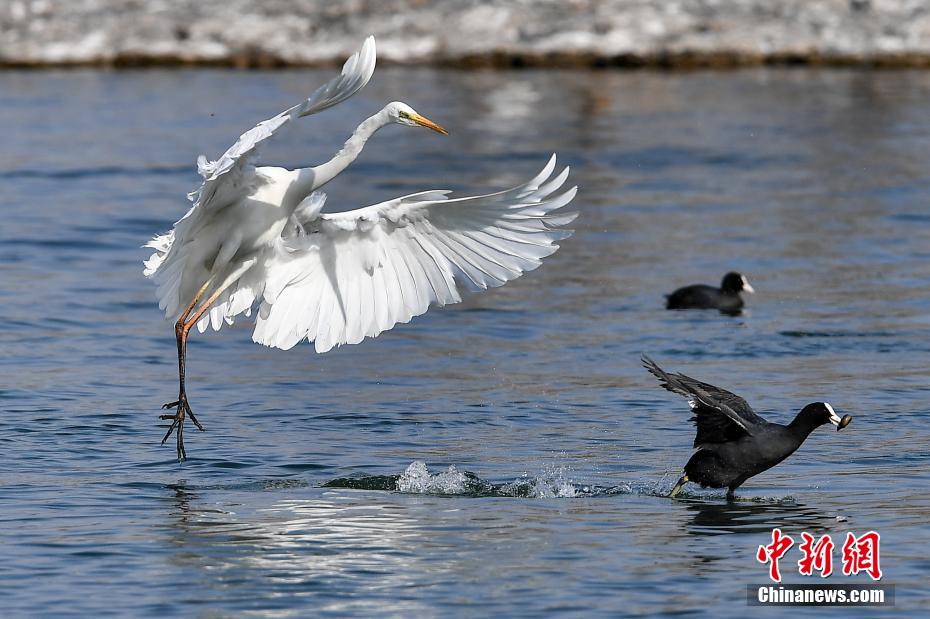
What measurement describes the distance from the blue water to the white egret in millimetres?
920

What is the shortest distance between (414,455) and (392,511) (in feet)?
4.92

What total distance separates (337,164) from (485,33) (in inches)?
1107

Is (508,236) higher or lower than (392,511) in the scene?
higher

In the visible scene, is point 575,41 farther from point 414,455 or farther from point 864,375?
point 414,455

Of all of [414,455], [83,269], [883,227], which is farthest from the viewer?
[883,227]

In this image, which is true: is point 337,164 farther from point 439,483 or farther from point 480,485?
point 480,485

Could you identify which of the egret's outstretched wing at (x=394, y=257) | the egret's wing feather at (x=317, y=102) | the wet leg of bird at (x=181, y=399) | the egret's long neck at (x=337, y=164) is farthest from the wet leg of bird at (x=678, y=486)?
the egret's wing feather at (x=317, y=102)

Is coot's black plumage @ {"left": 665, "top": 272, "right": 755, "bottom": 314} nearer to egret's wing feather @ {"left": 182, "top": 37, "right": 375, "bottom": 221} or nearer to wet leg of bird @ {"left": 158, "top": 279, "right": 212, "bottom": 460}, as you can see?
wet leg of bird @ {"left": 158, "top": 279, "right": 212, "bottom": 460}

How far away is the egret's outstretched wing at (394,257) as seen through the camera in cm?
1059

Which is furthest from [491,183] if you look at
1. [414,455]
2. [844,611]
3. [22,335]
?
[844,611]

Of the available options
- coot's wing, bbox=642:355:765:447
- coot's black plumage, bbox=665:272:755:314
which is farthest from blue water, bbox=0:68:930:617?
coot's wing, bbox=642:355:765:447

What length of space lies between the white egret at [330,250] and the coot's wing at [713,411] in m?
1.21

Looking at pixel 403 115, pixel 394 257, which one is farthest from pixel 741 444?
pixel 403 115

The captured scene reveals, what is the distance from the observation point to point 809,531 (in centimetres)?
926
